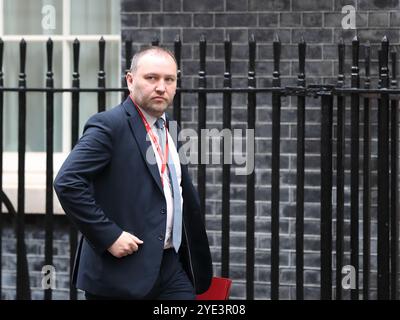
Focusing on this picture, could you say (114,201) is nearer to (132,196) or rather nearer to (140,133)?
(132,196)

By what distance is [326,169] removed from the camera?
5484 mm

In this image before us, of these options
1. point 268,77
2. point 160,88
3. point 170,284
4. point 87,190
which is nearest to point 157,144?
point 160,88

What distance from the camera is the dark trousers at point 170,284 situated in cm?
427

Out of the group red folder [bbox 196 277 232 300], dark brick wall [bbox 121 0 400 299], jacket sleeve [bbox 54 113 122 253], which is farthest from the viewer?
dark brick wall [bbox 121 0 400 299]

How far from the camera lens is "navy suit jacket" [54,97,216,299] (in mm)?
4102

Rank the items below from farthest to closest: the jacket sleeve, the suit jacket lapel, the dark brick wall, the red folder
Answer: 1. the dark brick wall
2. the red folder
3. the suit jacket lapel
4. the jacket sleeve

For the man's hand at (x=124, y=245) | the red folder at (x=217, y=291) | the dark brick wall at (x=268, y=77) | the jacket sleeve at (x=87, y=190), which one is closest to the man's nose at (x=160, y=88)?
the jacket sleeve at (x=87, y=190)

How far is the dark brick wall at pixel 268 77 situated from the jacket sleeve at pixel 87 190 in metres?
3.07

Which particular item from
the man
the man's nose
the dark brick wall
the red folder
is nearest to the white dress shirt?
the man

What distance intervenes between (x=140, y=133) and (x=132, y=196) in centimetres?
28

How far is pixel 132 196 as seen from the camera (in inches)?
166

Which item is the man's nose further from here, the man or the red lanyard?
the red lanyard

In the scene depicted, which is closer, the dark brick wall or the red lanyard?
the red lanyard
